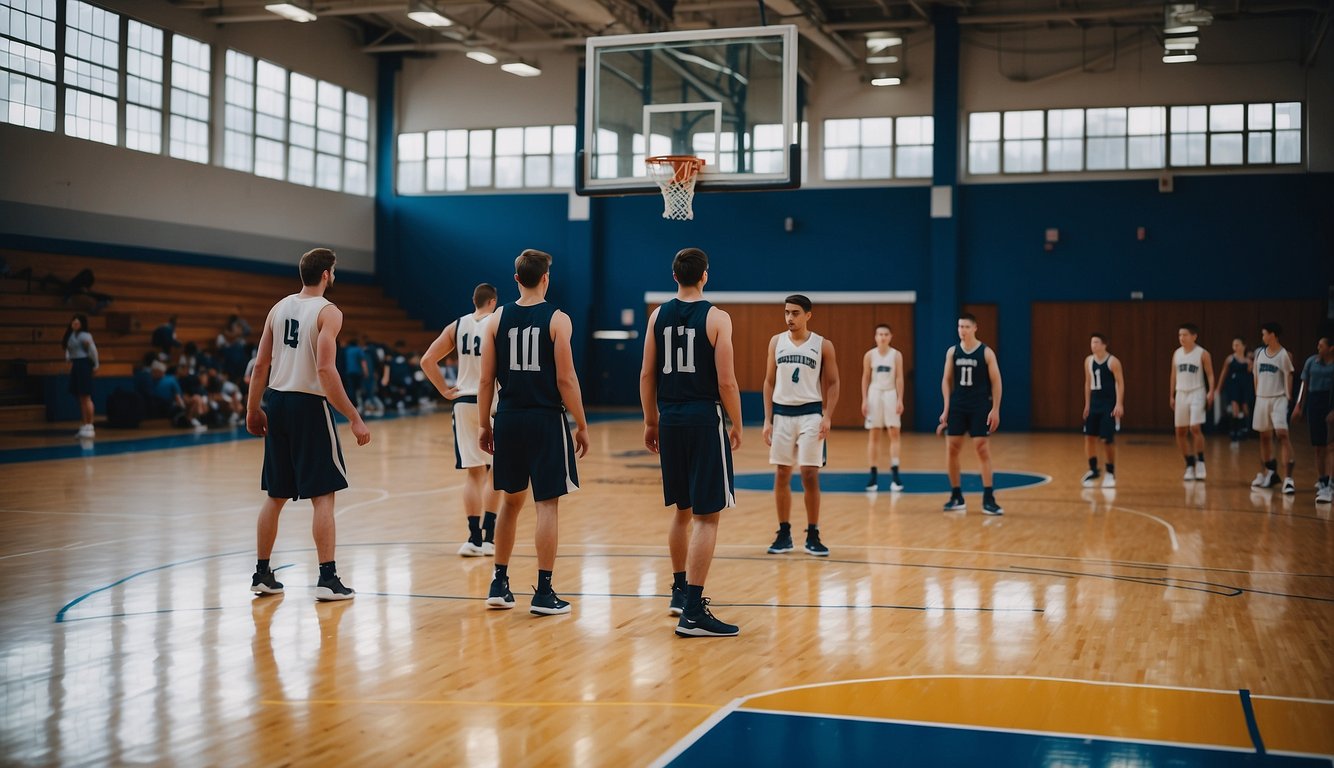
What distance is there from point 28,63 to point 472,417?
52.8 feet

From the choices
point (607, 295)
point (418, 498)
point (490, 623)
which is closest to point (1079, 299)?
point (607, 295)

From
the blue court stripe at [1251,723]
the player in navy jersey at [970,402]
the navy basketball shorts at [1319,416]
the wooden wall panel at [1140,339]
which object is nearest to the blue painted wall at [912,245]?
the wooden wall panel at [1140,339]

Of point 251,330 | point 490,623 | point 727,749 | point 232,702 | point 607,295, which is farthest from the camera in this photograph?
Answer: point 607,295

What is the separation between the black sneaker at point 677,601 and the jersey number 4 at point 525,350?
1.38 m

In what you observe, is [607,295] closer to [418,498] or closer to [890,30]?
[890,30]

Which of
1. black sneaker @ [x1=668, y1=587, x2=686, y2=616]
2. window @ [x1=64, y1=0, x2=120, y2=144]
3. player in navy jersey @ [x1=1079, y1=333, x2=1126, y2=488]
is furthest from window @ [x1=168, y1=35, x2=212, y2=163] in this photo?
black sneaker @ [x1=668, y1=587, x2=686, y2=616]

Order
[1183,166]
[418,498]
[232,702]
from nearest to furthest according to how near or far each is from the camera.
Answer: [232,702] → [418,498] → [1183,166]

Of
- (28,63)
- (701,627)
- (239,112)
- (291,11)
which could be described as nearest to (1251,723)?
(701,627)

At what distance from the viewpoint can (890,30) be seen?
2227 centimetres

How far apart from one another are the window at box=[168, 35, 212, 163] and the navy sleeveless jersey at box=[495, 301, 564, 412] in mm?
19094

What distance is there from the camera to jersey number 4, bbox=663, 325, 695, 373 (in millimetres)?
5745

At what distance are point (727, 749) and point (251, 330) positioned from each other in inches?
850

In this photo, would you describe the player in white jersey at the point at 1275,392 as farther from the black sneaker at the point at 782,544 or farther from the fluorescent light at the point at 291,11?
the fluorescent light at the point at 291,11

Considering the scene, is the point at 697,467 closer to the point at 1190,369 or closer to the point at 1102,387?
the point at 1102,387
